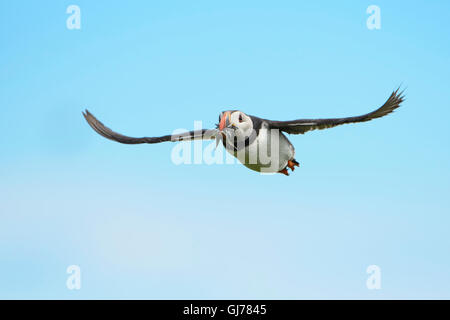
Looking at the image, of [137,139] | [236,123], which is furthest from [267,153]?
[137,139]

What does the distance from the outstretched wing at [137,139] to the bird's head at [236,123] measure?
1525mm

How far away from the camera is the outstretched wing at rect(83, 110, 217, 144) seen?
16516 millimetres

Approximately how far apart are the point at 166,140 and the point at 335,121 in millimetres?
4967

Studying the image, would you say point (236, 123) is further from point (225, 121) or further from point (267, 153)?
point (267, 153)

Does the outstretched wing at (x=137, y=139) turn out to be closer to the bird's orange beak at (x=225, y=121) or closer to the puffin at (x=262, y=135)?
the puffin at (x=262, y=135)

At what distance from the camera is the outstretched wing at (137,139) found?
1652cm

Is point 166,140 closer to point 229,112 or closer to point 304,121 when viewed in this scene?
point 229,112

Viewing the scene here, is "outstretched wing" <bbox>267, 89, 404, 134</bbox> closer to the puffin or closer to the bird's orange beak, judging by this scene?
the puffin

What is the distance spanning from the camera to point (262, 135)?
15211mm

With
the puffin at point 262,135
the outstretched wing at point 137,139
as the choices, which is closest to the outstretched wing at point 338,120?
the puffin at point 262,135

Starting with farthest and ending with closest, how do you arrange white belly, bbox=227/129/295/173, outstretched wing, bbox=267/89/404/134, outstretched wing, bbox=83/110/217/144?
outstretched wing, bbox=83/110/217/144, white belly, bbox=227/129/295/173, outstretched wing, bbox=267/89/404/134

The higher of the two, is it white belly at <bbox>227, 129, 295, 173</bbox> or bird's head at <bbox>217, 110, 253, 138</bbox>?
bird's head at <bbox>217, 110, 253, 138</bbox>

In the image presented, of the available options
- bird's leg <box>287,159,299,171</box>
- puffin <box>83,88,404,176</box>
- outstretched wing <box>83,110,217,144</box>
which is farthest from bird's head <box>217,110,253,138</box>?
bird's leg <box>287,159,299,171</box>

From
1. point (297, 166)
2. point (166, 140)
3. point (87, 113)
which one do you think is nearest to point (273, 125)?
point (297, 166)
